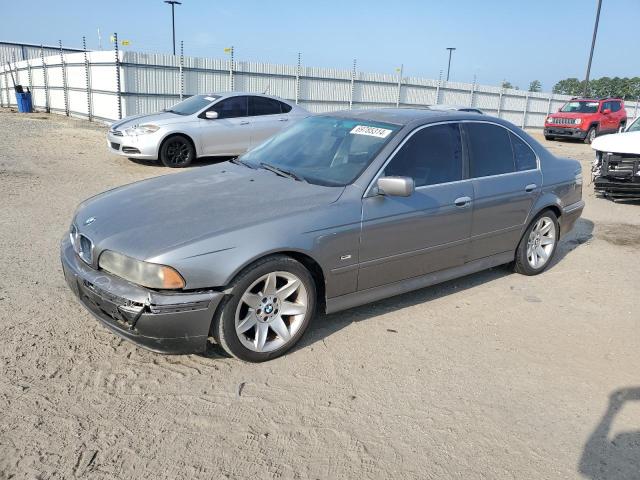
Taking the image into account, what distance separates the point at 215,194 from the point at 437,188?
1757 millimetres

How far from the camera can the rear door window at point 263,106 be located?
11.5 meters

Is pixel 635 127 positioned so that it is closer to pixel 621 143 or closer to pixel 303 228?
pixel 621 143

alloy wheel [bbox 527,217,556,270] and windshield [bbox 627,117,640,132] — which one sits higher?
windshield [bbox 627,117,640,132]

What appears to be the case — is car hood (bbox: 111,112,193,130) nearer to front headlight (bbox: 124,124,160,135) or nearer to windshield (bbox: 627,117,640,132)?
front headlight (bbox: 124,124,160,135)

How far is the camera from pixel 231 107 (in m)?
11.2

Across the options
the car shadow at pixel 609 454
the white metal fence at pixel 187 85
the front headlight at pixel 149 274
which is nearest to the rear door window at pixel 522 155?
the car shadow at pixel 609 454

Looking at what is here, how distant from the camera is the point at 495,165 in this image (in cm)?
480

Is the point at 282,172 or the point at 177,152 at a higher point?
the point at 282,172

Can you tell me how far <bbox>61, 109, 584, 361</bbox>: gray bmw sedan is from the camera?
312cm

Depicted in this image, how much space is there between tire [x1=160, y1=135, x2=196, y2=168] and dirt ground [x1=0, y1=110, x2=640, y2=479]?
5.79 metres

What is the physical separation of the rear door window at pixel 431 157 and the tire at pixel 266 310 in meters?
1.11

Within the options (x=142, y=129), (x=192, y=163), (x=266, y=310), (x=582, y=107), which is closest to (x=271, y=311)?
(x=266, y=310)

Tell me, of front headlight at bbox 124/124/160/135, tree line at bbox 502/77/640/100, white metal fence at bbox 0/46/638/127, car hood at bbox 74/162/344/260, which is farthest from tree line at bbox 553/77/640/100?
car hood at bbox 74/162/344/260

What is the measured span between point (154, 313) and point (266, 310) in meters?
0.72
